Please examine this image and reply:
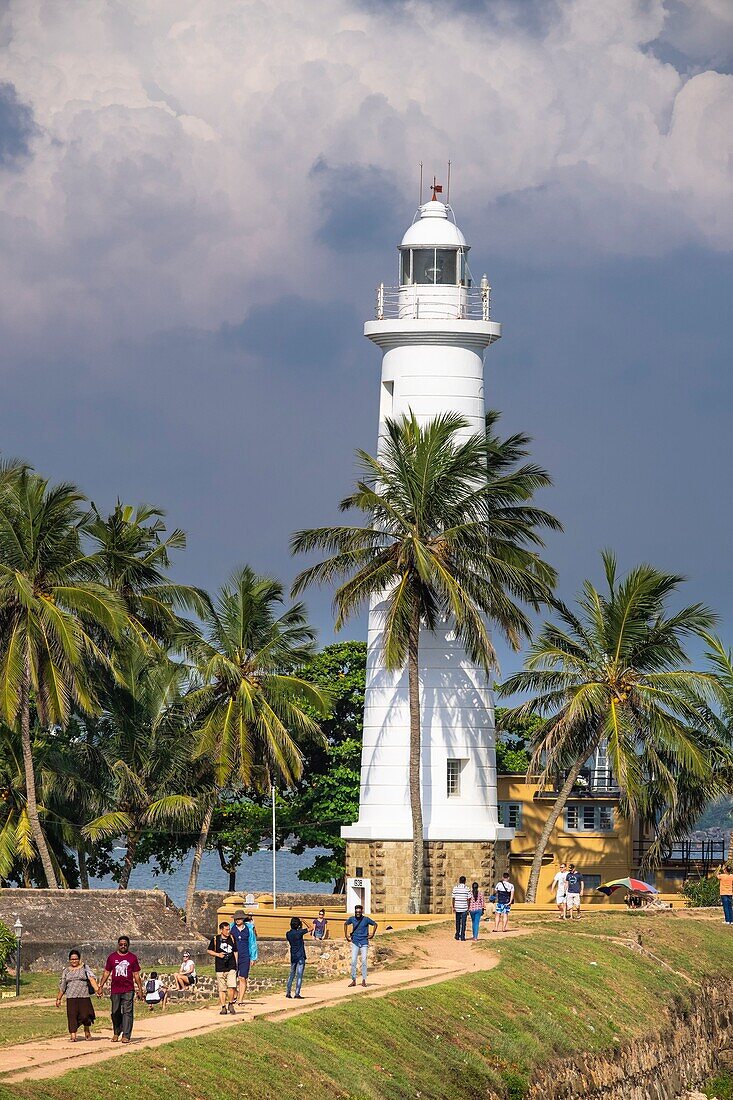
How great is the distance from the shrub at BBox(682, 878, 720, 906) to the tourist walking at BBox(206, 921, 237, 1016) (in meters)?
23.5

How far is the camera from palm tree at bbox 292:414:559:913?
4978 cm

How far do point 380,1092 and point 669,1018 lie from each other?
11.4m

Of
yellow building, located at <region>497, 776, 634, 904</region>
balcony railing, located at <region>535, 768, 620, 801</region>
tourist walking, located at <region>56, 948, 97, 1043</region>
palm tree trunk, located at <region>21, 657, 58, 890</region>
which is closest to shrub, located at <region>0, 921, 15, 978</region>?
palm tree trunk, located at <region>21, 657, 58, 890</region>

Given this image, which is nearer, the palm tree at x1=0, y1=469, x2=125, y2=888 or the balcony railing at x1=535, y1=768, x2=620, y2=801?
the palm tree at x1=0, y1=469, x2=125, y2=888

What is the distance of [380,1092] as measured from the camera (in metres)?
28.1

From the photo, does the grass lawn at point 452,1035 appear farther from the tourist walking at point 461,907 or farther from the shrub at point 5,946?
the shrub at point 5,946

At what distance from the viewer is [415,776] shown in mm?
49969

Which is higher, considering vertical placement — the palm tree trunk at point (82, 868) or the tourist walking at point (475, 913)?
the palm tree trunk at point (82, 868)

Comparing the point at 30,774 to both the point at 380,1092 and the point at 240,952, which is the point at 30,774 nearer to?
the point at 240,952

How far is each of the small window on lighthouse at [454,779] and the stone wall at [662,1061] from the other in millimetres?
11435

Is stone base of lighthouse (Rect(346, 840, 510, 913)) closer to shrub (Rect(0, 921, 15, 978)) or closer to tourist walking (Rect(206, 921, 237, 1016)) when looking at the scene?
shrub (Rect(0, 921, 15, 978))

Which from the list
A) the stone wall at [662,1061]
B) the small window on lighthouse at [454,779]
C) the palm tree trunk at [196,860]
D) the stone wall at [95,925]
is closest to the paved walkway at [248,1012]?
the stone wall at [662,1061]

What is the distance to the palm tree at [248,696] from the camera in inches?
2162

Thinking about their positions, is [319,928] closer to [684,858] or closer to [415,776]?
[415,776]
